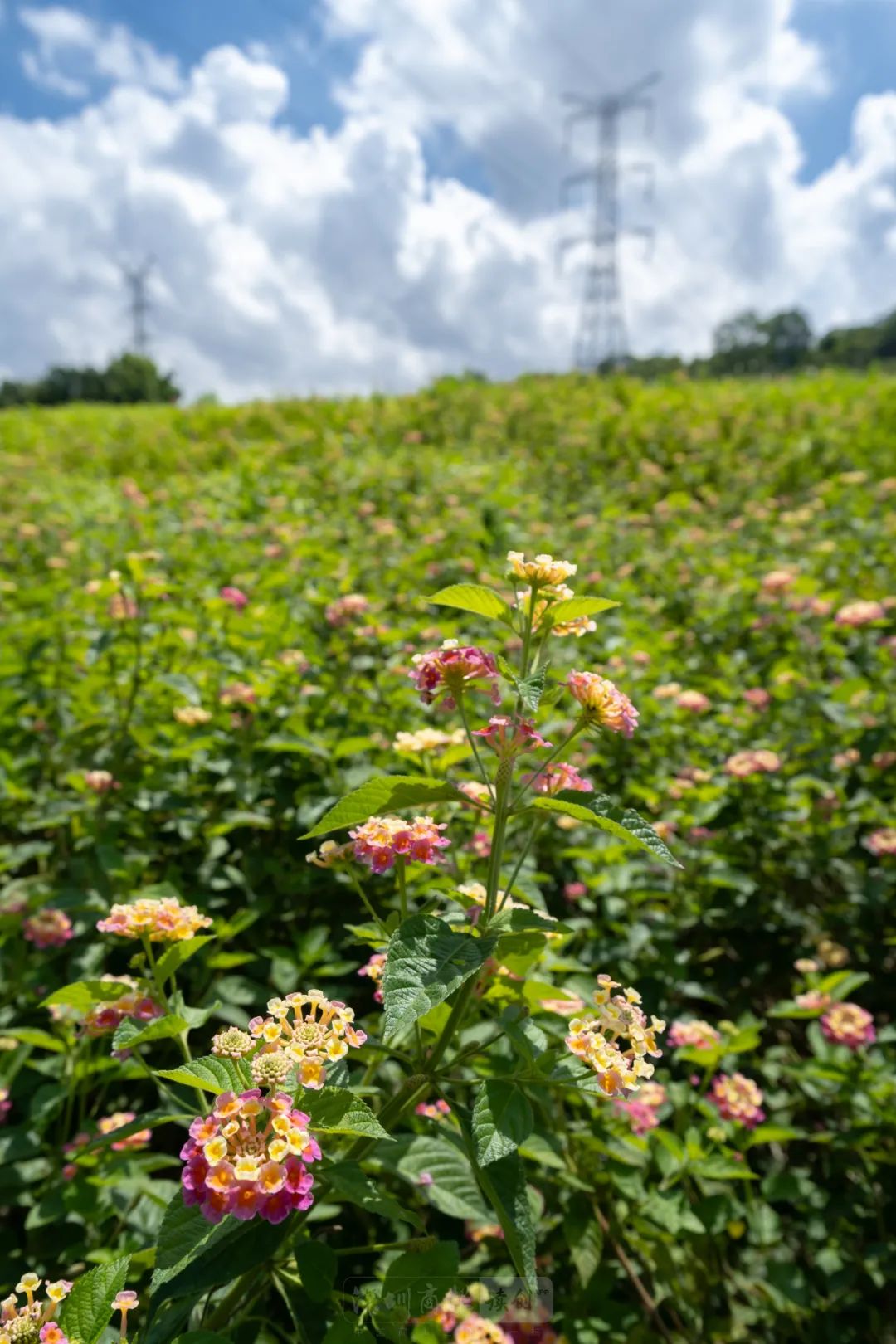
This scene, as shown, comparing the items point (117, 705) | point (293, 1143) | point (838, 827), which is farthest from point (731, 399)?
point (293, 1143)

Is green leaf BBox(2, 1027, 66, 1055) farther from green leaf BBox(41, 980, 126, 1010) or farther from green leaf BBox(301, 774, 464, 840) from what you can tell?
green leaf BBox(301, 774, 464, 840)

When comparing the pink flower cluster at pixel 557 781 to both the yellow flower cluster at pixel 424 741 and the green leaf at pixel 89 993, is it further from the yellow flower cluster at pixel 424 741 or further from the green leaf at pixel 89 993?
the green leaf at pixel 89 993

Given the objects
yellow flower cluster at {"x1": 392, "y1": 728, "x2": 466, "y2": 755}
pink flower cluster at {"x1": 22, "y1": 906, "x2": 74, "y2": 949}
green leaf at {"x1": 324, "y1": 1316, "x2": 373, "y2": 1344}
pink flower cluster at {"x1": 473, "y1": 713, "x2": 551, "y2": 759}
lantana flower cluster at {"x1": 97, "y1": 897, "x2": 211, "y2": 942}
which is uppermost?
pink flower cluster at {"x1": 473, "y1": 713, "x2": 551, "y2": 759}

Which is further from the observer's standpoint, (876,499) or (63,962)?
(876,499)

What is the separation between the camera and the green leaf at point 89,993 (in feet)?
3.18

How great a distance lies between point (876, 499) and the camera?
15.4 feet

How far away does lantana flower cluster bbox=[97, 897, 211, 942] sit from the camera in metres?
0.97

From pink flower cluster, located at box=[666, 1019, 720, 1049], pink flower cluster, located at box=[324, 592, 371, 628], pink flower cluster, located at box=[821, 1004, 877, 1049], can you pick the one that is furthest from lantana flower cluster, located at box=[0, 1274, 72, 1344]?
pink flower cluster, located at box=[324, 592, 371, 628]

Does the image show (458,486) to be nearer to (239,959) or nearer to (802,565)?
(802,565)

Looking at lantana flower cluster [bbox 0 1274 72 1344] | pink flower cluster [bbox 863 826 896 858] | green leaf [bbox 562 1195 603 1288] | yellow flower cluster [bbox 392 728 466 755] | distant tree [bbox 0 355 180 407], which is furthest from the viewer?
distant tree [bbox 0 355 180 407]

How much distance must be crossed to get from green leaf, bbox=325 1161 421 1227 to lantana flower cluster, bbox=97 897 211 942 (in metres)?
0.30

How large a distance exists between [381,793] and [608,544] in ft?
12.3

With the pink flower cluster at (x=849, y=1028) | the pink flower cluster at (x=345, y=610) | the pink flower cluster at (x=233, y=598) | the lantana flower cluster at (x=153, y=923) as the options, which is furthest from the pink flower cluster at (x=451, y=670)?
the pink flower cluster at (x=233, y=598)

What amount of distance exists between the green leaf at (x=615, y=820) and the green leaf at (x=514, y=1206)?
1.05ft
